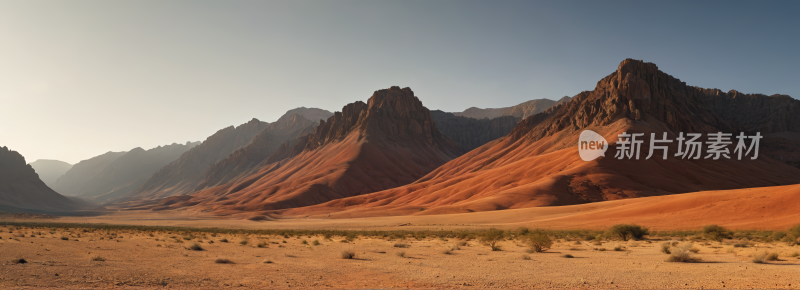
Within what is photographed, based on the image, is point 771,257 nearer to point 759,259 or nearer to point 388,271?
point 759,259

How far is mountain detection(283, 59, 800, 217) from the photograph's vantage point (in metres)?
71.2

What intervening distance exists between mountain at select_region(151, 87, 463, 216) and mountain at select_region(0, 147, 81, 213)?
1768 inches

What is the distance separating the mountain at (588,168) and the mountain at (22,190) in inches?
4811

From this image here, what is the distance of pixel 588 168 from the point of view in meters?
76.7

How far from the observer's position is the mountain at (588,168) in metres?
71.2

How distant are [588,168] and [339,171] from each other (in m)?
87.1

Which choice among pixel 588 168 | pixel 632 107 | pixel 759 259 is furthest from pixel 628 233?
pixel 632 107

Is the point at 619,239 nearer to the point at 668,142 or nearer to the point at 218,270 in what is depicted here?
the point at 218,270

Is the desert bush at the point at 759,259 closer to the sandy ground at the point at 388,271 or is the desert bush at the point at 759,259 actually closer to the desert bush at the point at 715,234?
the sandy ground at the point at 388,271

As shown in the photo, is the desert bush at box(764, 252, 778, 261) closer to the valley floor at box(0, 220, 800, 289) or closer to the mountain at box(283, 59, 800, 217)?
the valley floor at box(0, 220, 800, 289)

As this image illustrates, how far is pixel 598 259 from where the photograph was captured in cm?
1847

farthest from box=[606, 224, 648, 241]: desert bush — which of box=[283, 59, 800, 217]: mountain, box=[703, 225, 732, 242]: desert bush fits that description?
Result: box=[283, 59, 800, 217]: mountain

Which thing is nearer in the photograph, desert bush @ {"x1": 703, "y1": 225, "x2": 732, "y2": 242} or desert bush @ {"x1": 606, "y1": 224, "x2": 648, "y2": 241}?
desert bush @ {"x1": 703, "y1": 225, "x2": 732, "y2": 242}

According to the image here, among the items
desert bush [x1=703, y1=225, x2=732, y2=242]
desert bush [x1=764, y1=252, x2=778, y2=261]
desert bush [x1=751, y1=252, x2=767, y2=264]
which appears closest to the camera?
desert bush [x1=751, y1=252, x2=767, y2=264]
